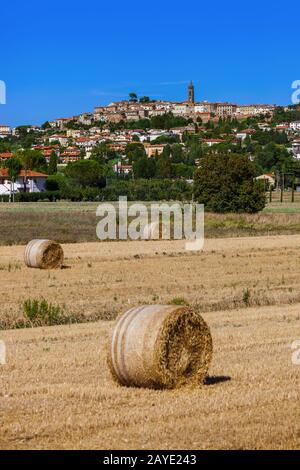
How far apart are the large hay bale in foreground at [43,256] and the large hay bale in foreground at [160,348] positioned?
831 inches

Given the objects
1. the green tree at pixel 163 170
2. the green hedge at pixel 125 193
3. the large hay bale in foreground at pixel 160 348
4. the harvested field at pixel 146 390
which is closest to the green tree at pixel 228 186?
the green hedge at pixel 125 193

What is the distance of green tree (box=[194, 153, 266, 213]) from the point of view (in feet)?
Answer: 226

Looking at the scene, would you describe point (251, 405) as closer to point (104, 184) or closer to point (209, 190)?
point (209, 190)

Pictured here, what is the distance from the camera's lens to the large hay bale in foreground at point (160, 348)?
11.2 m

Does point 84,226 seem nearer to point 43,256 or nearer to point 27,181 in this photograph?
point 43,256

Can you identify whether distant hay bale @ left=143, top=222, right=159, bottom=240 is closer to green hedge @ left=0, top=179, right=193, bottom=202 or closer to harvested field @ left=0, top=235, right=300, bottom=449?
harvested field @ left=0, top=235, right=300, bottom=449

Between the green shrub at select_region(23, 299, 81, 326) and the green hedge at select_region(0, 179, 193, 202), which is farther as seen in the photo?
the green hedge at select_region(0, 179, 193, 202)

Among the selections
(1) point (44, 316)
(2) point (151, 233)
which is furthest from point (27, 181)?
(1) point (44, 316)

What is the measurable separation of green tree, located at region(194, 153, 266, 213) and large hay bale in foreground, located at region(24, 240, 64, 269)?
120ft

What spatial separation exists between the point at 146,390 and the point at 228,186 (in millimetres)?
58054

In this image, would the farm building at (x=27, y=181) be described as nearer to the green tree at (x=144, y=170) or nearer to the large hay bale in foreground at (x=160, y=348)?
the green tree at (x=144, y=170)

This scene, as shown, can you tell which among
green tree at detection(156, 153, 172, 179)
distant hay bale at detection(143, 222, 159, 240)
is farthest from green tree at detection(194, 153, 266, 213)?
green tree at detection(156, 153, 172, 179)

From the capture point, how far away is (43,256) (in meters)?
32.8
